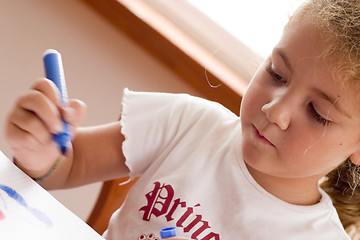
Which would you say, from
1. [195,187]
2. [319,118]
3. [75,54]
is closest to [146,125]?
[195,187]

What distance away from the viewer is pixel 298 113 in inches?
21.7

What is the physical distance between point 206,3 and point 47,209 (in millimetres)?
584

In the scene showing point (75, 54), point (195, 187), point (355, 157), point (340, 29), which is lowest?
point (75, 54)

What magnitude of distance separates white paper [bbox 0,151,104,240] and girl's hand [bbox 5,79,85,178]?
0.02 meters

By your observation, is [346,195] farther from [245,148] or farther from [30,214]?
[30,214]

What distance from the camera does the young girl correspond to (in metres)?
0.53

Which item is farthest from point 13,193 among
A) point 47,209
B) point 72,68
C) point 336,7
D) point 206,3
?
point 72,68

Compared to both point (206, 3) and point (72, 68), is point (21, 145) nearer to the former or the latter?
point (206, 3)

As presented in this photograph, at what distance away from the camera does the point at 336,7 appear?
1.83 ft

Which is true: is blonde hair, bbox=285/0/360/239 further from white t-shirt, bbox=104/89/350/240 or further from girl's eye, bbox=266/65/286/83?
white t-shirt, bbox=104/89/350/240

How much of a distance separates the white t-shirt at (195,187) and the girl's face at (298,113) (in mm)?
62

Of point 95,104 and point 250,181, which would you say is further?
point 95,104

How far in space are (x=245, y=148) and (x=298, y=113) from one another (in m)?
0.07

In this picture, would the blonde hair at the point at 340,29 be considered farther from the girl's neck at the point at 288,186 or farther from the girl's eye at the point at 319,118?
the girl's neck at the point at 288,186
